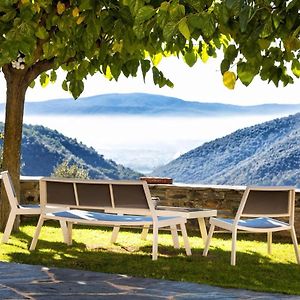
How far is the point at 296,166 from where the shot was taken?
3516cm

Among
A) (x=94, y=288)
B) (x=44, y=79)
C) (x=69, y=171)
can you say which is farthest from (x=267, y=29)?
(x=69, y=171)

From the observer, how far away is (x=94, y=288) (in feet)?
18.6

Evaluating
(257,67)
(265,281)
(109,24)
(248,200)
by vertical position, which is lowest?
(265,281)

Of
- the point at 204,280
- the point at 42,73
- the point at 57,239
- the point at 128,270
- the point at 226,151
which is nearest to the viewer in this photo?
the point at 204,280

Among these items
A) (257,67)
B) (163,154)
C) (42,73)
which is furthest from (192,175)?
(257,67)

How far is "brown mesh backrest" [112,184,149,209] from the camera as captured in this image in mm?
7316

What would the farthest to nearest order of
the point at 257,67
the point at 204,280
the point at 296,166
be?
the point at 296,166 < the point at 204,280 < the point at 257,67

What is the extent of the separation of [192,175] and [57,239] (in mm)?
32560

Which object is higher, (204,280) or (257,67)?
(257,67)

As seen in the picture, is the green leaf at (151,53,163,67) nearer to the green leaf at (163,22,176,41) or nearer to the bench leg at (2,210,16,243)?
the bench leg at (2,210,16,243)

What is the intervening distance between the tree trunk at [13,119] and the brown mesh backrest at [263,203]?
3.60m

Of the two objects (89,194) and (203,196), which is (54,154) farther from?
(89,194)

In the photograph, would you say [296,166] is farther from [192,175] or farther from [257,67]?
[257,67]

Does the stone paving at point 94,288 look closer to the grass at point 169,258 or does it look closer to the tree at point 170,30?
the grass at point 169,258
